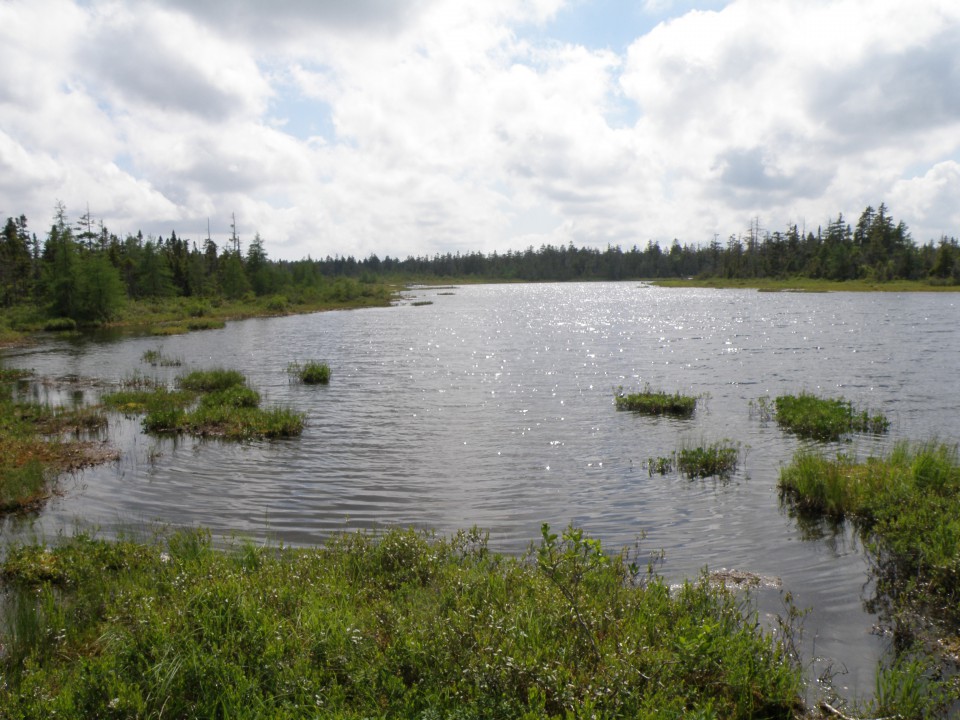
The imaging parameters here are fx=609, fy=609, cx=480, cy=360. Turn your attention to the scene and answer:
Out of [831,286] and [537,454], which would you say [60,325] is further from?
[831,286]

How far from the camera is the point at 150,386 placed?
1219 inches

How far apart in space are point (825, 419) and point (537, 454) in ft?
33.5

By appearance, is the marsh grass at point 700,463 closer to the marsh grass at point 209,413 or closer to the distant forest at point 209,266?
the marsh grass at point 209,413

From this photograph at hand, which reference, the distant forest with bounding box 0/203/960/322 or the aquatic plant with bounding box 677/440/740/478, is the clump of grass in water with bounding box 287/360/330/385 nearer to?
the aquatic plant with bounding box 677/440/740/478

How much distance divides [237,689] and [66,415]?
22668 mm

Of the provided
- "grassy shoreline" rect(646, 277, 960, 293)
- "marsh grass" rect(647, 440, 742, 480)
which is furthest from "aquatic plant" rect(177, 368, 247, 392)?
"grassy shoreline" rect(646, 277, 960, 293)

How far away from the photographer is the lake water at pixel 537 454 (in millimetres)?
12203

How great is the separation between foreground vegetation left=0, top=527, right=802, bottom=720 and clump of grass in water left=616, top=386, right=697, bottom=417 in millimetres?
16064

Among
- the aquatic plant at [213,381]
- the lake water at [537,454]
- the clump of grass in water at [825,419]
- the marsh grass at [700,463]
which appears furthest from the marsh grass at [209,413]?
the clump of grass in water at [825,419]

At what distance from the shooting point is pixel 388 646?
6.96 metres

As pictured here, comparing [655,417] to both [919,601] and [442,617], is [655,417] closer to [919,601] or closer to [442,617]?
[919,601]

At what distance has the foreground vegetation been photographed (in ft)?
20.0

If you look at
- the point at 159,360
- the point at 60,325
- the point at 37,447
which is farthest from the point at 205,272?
the point at 37,447

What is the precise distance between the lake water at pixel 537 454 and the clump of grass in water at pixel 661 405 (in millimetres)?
916
